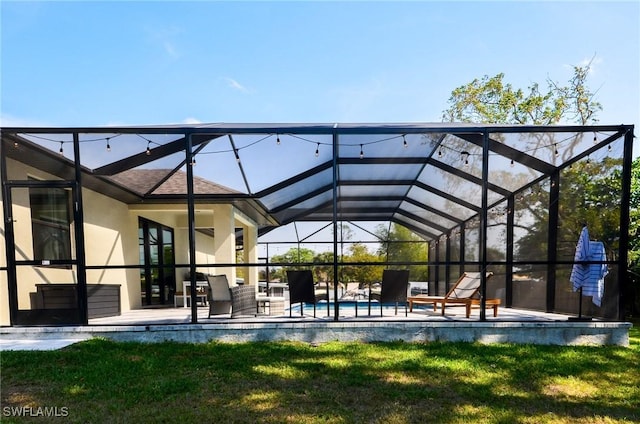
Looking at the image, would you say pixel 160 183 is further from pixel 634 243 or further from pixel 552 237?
pixel 634 243

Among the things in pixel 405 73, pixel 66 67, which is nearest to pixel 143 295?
pixel 66 67

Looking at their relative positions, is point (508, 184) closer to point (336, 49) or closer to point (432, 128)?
point (432, 128)

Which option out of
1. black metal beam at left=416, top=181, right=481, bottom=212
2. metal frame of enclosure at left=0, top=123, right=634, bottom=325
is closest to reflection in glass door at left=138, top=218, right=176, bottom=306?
metal frame of enclosure at left=0, top=123, right=634, bottom=325

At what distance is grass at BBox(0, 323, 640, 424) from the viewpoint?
2883mm

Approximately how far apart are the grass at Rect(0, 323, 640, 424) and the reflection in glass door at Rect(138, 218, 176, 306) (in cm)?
374

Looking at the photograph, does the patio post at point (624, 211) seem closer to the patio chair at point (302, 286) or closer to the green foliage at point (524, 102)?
the patio chair at point (302, 286)

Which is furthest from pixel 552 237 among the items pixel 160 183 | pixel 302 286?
pixel 160 183

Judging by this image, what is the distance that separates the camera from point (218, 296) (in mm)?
5598

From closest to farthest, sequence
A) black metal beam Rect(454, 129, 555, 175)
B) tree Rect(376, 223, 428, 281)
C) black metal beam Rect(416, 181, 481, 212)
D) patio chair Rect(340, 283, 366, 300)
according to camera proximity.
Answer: black metal beam Rect(454, 129, 555, 175) < black metal beam Rect(416, 181, 481, 212) < patio chair Rect(340, 283, 366, 300) < tree Rect(376, 223, 428, 281)

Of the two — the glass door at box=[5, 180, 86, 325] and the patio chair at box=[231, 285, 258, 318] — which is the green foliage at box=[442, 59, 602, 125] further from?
the glass door at box=[5, 180, 86, 325]

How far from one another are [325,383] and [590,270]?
13.7 feet

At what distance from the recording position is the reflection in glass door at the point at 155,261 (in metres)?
8.34


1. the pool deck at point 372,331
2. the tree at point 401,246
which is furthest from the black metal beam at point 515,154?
the tree at point 401,246

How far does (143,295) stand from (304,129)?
5.95 meters
